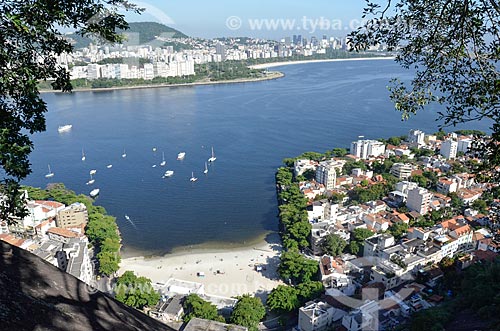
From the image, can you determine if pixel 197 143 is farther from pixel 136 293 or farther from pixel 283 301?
pixel 283 301

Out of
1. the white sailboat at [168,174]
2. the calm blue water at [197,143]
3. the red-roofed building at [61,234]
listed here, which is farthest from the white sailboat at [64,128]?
the red-roofed building at [61,234]

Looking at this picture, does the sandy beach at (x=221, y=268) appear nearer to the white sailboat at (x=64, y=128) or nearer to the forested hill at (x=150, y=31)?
the white sailboat at (x=64, y=128)

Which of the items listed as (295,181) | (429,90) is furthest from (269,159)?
(429,90)

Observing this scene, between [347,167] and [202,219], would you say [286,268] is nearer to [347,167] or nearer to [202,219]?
[202,219]

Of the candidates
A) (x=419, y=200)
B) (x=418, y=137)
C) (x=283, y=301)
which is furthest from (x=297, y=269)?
(x=418, y=137)

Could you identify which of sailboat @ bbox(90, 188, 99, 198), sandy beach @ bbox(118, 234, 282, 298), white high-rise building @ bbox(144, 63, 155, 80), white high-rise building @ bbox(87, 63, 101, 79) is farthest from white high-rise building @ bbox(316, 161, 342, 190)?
white high-rise building @ bbox(87, 63, 101, 79)

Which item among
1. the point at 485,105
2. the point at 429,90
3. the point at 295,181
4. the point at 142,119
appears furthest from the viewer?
the point at 142,119
